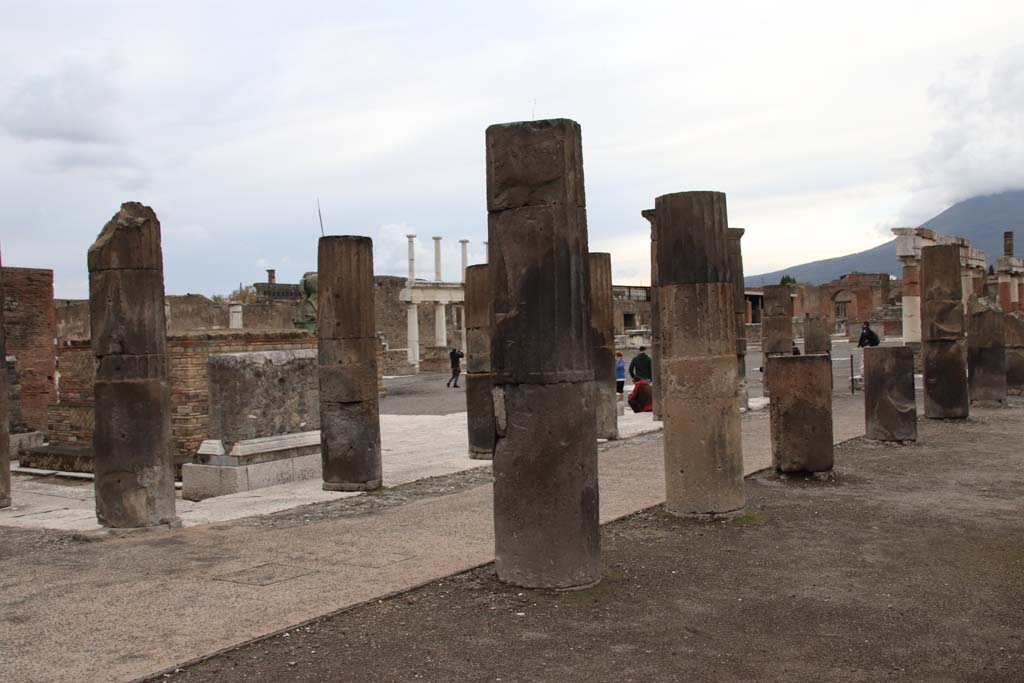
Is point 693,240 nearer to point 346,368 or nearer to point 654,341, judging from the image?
point 346,368

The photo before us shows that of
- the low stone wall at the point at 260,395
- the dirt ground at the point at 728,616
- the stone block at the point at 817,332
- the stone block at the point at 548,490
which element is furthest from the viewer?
the stone block at the point at 817,332

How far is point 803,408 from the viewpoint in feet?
32.7

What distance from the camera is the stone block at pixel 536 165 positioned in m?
6.16

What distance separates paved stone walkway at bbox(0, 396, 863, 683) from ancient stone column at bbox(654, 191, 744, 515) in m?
0.74

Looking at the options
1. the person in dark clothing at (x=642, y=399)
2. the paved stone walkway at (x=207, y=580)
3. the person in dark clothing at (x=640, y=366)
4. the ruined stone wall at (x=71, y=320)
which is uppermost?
the ruined stone wall at (x=71, y=320)

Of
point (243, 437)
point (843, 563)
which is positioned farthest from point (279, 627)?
point (243, 437)

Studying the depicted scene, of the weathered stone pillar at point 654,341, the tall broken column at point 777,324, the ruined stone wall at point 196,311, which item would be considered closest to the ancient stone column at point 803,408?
the weathered stone pillar at point 654,341

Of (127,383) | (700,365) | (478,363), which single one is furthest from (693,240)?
(478,363)

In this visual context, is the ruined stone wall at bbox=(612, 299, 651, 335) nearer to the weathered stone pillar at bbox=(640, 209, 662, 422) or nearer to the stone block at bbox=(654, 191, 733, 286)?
the weathered stone pillar at bbox=(640, 209, 662, 422)

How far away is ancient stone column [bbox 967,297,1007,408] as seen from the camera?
1758 cm

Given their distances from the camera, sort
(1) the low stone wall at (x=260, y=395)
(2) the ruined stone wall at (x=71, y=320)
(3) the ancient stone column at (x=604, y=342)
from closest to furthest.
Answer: (1) the low stone wall at (x=260, y=395)
(3) the ancient stone column at (x=604, y=342)
(2) the ruined stone wall at (x=71, y=320)

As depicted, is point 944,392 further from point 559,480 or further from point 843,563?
point 559,480

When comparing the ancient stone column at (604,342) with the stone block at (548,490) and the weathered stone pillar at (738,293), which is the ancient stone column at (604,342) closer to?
the weathered stone pillar at (738,293)

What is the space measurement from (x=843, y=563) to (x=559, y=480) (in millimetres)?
2204
